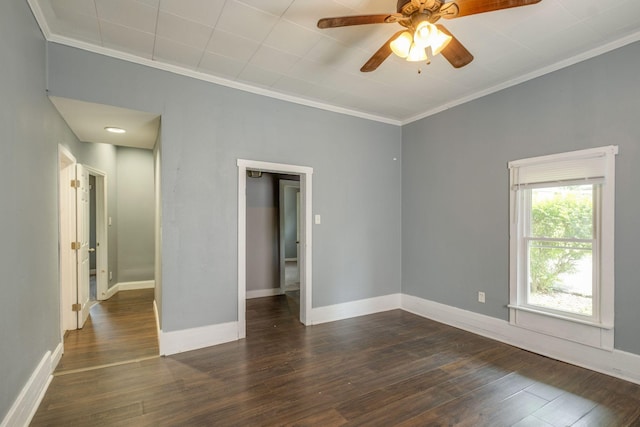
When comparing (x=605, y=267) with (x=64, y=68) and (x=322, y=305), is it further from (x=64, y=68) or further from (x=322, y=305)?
(x=64, y=68)

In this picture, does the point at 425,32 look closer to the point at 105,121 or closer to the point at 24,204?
the point at 24,204

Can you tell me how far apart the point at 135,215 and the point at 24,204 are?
4059 mm

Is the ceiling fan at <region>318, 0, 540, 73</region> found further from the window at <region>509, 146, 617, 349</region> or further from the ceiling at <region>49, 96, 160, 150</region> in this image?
the ceiling at <region>49, 96, 160, 150</region>

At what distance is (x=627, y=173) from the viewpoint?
265 centimetres

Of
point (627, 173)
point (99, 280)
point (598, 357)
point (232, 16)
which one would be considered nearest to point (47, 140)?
point (232, 16)

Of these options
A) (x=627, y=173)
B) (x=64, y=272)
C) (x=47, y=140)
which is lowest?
(x=64, y=272)

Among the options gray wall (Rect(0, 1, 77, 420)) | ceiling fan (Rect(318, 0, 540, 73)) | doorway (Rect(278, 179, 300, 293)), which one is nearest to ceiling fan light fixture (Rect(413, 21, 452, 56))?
ceiling fan (Rect(318, 0, 540, 73))

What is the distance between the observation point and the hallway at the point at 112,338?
2955mm

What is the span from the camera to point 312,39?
2.68 meters

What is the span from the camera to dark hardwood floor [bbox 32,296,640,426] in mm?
2139

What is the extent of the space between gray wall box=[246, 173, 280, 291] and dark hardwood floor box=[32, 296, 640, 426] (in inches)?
82.1

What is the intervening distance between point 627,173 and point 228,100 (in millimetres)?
3850

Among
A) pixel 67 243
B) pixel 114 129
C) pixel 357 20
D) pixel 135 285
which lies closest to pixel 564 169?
pixel 357 20

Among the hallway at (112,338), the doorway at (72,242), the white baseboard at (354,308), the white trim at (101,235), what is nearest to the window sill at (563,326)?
the white baseboard at (354,308)
